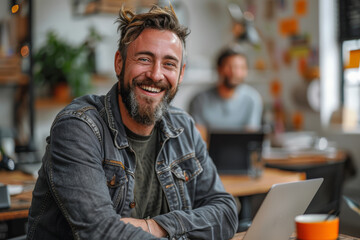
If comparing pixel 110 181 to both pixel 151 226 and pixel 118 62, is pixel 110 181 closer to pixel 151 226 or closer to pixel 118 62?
pixel 151 226

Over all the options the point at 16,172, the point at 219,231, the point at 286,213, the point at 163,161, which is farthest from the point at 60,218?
the point at 16,172

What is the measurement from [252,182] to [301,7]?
10.1 ft

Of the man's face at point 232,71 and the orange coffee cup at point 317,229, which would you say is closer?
the orange coffee cup at point 317,229

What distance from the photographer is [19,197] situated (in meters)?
1.90

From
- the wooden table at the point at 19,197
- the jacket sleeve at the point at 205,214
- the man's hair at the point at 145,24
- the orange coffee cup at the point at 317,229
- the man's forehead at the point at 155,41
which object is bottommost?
the wooden table at the point at 19,197

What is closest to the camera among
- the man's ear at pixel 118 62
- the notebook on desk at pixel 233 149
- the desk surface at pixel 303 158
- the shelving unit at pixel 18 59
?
the man's ear at pixel 118 62

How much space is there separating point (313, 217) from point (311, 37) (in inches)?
163

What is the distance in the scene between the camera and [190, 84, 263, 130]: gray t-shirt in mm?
3889

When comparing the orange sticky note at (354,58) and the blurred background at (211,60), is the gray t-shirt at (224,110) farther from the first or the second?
the orange sticky note at (354,58)

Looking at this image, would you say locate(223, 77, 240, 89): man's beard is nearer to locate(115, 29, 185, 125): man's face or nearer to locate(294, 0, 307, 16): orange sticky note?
locate(294, 0, 307, 16): orange sticky note

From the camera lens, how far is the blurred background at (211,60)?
12.7 feet

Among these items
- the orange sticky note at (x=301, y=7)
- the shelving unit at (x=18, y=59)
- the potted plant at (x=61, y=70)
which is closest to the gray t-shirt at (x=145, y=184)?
the shelving unit at (x=18, y=59)

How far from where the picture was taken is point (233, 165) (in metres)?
2.64

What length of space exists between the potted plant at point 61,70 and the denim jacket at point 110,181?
2.37 m
